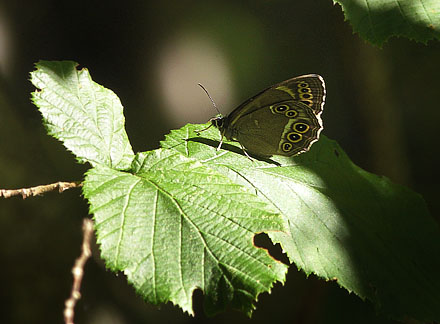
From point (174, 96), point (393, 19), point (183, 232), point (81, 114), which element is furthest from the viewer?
point (174, 96)

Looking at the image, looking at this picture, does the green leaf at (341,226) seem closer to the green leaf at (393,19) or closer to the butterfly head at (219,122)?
the butterfly head at (219,122)

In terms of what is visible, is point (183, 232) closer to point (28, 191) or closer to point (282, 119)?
point (28, 191)

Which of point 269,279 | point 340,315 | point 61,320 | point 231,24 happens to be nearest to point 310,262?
point 269,279

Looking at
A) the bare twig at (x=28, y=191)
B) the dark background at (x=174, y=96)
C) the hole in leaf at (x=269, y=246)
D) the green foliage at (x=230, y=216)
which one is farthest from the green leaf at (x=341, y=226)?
the hole in leaf at (x=269, y=246)

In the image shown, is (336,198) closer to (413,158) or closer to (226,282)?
(226,282)

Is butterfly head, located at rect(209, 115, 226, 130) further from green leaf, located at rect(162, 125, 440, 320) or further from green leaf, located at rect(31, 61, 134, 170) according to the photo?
green leaf, located at rect(31, 61, 134, 170)

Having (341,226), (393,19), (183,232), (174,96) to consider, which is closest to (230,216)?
(183,232)
